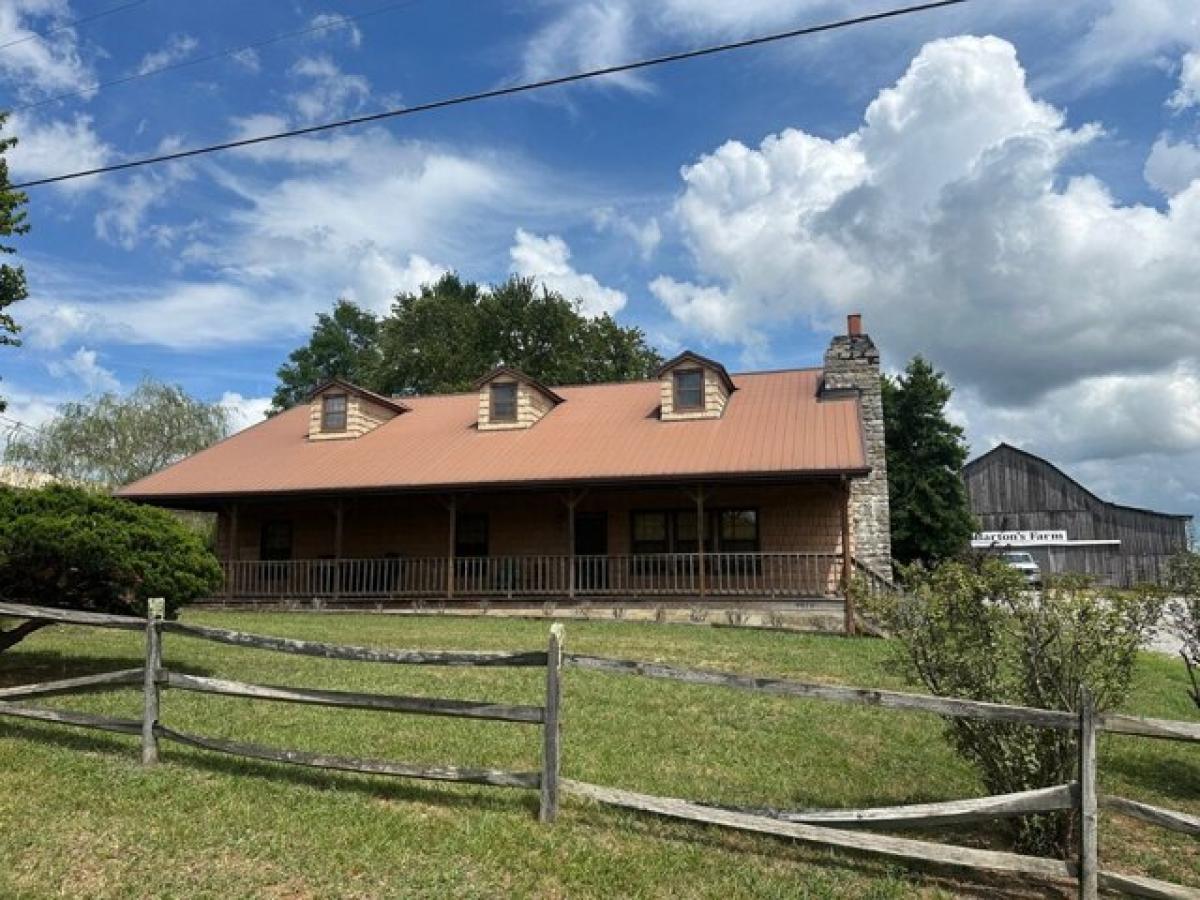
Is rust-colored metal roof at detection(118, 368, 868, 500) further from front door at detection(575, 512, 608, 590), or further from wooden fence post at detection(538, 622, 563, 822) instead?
wooden fence post at detection(538, 622, 563, 822)

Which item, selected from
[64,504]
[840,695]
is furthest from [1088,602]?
[64,504]

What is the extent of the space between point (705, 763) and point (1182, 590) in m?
3.84

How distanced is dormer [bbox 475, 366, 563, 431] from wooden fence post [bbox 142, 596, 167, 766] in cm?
1562

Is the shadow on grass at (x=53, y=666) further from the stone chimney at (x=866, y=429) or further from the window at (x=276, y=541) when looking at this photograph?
the stone chimney at (x=866, y=429)

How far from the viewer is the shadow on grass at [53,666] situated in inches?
361

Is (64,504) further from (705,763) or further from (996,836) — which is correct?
(996,836)

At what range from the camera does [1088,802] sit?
14.6 feet

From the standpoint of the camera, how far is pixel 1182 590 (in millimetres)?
6547

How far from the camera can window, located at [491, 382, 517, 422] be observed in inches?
878

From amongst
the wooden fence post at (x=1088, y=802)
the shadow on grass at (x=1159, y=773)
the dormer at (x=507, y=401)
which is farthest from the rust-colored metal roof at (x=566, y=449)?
the wooden fence post at (x=1088, y=802)

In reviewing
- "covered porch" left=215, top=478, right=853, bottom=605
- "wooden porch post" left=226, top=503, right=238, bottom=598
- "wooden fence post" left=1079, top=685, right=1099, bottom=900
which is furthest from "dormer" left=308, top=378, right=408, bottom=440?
"wooden fence post" left=1079, top=685, right=1099, bottom=900

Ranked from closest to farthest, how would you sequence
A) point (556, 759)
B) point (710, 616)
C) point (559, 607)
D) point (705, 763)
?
point (556, 759) < point (705, 763) < point (710, 616) < point (559, 607)

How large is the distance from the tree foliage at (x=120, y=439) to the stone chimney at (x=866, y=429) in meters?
27.7

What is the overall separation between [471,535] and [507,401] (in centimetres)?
364
